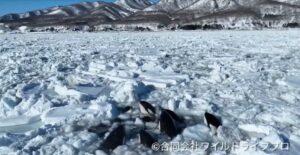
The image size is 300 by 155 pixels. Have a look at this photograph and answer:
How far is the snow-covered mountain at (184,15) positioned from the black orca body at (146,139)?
59307 millimetres

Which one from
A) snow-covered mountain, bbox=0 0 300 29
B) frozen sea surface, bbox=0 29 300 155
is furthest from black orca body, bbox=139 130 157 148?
snow-covered mountain, bbox=0 0 300 29

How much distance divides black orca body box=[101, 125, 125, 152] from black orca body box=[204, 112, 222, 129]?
983mm

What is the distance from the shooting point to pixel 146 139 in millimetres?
4039

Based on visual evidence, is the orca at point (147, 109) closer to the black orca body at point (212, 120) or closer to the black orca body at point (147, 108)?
the black orca body at point (147, 108)

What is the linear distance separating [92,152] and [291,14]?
106 meters

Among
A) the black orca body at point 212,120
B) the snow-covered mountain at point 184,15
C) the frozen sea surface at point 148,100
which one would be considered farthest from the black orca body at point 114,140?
the snow-covered mountain at point 184,15

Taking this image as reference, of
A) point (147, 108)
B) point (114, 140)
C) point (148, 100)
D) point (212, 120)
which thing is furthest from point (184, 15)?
point (114, 140)

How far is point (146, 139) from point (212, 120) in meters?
0.95

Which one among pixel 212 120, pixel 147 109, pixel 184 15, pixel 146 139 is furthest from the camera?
pixel 184 15

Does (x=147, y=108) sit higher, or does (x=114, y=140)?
(x=147, y=108)

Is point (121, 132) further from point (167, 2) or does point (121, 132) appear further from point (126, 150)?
point (167, 2)

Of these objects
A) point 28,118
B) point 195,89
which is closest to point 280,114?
point 195,89

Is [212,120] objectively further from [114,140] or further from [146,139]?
[114,140]

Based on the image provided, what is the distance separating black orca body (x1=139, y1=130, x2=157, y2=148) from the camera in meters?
3.97
